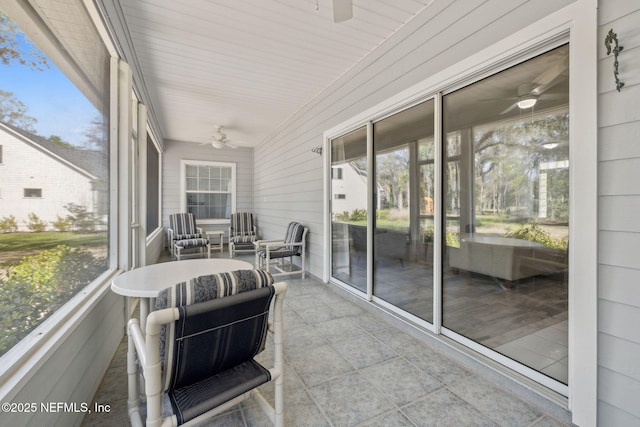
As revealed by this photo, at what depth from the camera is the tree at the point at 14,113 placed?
3.30 ft

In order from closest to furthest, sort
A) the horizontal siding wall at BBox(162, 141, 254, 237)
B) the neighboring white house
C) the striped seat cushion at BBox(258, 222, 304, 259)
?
the neighboring white house → the striped seat cushion at BBox(258, 222, 304, 259) → the horizontal siding wall at BBox(162, 141, 254, 237)

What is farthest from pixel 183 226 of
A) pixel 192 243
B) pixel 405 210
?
pixel 405 210

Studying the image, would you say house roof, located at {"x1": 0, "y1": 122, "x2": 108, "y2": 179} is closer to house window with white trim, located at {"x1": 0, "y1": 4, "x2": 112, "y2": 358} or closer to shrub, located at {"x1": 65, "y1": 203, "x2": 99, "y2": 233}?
house window with white trim, located at {"x1": 0, "y1": 4, "x2": 112, "y2": 358}

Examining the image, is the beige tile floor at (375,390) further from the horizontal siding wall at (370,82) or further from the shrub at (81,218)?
the horizontal siding wall at (370,82)

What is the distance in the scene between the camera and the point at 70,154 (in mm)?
1586

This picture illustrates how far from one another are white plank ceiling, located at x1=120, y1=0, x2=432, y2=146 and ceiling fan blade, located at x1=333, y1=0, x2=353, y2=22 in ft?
0.14

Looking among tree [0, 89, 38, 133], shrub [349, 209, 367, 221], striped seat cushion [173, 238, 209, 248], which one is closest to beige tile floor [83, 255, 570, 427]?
shrub [349, 209, 367, 221]

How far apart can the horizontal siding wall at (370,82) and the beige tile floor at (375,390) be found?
186cm

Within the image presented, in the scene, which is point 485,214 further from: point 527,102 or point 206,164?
point 206,164

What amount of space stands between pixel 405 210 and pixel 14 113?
8.46 ft

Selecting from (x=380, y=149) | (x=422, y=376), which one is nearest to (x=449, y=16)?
(x=380, y=149)

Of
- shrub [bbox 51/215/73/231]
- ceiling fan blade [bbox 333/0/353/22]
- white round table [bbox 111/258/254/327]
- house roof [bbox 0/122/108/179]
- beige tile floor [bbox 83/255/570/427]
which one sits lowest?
beige tile floor [bbox 83/255/570/427]

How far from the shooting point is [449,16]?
2.12m

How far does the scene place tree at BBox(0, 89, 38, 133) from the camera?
1.01 meters
